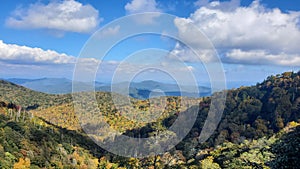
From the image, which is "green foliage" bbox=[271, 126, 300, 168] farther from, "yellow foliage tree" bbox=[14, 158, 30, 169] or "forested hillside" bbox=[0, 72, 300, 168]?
"yellow foliage tree" bbox=[14, 158, 30, 169]

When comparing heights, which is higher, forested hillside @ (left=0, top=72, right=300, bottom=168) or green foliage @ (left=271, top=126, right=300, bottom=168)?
green foliage @ (left=271, top=126, right=300, bottom=168)

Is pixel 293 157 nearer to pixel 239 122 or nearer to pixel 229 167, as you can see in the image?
pixel 229 167

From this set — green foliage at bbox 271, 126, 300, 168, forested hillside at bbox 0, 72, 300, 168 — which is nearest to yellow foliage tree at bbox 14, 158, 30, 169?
forested hillside at bbox 0, 72, 300, 168

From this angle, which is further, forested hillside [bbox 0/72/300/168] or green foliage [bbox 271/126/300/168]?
forested hillside [bbox 0/72/300/168]

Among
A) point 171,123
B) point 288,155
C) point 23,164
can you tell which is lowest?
point 23,164

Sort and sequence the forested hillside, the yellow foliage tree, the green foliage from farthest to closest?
the forested hillside
the yellow foliage tree
the green foliage

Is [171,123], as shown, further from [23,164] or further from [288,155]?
[288,155]

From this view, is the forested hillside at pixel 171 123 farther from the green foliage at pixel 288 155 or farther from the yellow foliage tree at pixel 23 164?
the green foliage at pixel 288 155

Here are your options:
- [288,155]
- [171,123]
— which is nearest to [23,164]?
[288,155]

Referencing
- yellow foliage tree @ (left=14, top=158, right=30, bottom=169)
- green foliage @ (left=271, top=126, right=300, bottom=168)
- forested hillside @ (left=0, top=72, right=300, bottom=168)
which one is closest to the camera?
green foliage @ (left=271, top=126, right=300, bottom=168)
